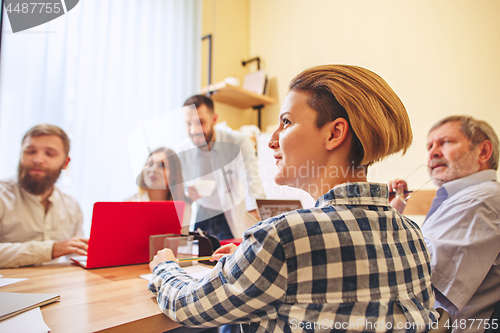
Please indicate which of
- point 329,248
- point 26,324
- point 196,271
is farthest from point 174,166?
point 329,248

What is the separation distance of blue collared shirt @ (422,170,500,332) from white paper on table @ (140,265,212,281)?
2.41 ft

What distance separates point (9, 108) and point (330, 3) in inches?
93.2

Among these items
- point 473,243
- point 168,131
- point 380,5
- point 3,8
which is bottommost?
point 473,243

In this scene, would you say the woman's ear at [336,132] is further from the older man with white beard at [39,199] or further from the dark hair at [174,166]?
the older man with white beard at [39,199]

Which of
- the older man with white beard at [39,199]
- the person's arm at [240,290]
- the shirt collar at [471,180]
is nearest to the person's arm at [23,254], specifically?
the older man with white beard at [39,199]

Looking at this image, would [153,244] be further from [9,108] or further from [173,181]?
[9,108]

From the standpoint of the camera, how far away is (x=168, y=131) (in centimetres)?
121

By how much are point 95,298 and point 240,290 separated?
16.4 inches

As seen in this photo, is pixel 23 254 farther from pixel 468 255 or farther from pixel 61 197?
pixel 468 255

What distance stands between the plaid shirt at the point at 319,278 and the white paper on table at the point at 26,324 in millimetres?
232

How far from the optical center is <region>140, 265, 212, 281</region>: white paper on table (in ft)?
3.03

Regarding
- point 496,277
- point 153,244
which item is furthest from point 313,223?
point 496,277

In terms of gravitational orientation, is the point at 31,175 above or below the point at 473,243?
above

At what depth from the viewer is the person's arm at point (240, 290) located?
1.70ft
